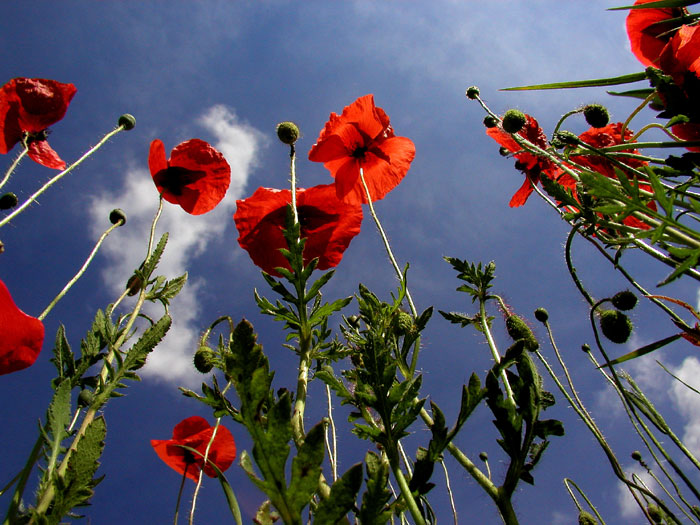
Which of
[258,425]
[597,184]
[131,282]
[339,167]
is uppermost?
[339,167]

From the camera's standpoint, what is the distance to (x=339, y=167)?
242 cm

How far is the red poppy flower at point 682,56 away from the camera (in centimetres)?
105

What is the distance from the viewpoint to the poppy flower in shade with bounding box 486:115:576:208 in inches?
80.4

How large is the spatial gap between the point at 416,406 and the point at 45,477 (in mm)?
888

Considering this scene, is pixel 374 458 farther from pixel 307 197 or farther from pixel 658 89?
pixel 307 197

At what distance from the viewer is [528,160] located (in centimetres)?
214

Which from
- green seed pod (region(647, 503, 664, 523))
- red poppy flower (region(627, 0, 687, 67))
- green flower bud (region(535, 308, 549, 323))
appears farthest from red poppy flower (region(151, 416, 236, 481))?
red poppy flower (region(627, 0, 687, 67))

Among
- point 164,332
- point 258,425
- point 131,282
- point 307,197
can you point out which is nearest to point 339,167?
point 307,197

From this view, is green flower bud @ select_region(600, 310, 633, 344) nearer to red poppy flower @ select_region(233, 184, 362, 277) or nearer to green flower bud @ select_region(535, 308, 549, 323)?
green flower bud @ select_region(535, 308, 549, 323)

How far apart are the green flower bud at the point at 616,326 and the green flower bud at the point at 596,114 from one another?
847 millimetres

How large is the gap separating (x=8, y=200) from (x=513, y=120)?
2699 mm

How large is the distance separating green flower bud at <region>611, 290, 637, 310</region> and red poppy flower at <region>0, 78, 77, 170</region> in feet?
9.25

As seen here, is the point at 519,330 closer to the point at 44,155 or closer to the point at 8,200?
the point at 44,155

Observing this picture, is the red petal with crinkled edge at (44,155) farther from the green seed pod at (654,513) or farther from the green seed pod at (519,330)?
the green seed pod at (654,513)
